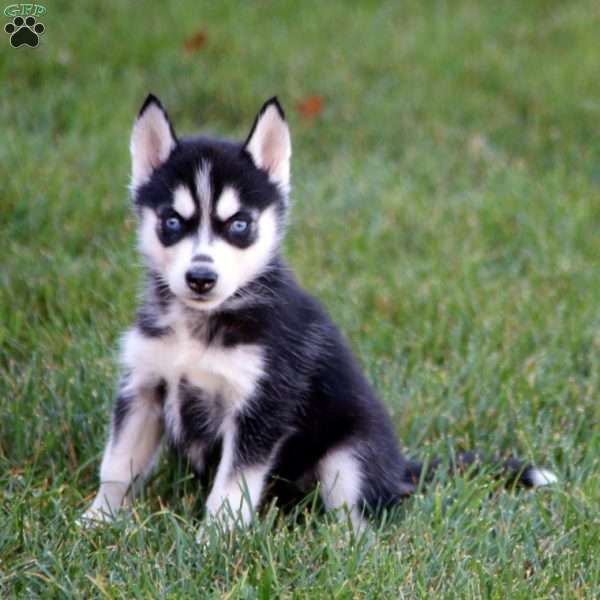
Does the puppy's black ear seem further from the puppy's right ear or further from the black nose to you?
the black nose

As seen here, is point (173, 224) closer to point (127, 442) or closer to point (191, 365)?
point (191, 365)

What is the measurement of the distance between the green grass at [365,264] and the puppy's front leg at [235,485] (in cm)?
15

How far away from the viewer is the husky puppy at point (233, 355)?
394 cm

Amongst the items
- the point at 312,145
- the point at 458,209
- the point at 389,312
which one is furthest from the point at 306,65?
the point at 389,312

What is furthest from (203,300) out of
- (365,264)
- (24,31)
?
(24,31)

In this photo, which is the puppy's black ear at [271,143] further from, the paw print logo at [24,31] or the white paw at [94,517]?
the paw print logo at [24,31]

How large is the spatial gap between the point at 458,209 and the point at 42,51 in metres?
3.76

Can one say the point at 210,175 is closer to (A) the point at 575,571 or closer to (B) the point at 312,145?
(A) the point at 575,571

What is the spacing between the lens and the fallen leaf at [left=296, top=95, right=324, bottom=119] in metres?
9.02

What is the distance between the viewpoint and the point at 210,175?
Answer: 12.9 feet

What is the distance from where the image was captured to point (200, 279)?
376 cm

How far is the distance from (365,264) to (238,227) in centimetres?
277

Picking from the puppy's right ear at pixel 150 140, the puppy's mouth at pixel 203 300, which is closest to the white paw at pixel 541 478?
A: the puppy's mouth at pixel 203 300

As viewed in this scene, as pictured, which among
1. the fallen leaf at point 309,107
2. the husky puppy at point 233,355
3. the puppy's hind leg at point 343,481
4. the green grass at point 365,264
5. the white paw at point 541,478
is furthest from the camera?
the fallen leaf at point 309,107
